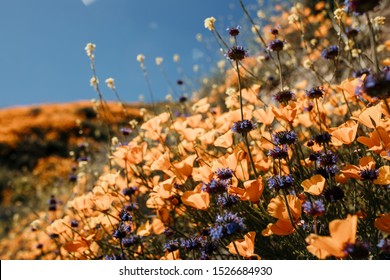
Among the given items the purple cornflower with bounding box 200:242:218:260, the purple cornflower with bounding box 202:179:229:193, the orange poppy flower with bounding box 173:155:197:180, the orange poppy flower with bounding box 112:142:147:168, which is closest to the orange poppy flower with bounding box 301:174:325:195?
the purple cornflower with bounding box 202:179:229:193

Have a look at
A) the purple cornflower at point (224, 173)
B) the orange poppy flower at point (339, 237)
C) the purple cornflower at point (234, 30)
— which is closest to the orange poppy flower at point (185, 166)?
the purple cornflower at point (224, 173)

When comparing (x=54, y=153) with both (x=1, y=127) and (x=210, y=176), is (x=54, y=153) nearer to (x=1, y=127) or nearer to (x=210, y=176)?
(x=1, y=127)

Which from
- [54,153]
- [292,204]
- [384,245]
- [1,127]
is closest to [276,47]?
[292,204]

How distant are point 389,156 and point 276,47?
865mm

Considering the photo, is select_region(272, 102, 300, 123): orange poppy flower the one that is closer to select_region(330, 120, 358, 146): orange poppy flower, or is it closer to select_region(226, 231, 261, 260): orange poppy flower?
select_region(330, 120, 358, 146): orange poppy flower

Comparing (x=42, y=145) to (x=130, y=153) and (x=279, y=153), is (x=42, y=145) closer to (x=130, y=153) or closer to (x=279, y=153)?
(x=130, y=153)

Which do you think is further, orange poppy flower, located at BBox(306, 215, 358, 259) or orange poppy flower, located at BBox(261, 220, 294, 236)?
orange poppy flower, located at BBox(261, 220, 294, 236)

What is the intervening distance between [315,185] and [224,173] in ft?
1.19

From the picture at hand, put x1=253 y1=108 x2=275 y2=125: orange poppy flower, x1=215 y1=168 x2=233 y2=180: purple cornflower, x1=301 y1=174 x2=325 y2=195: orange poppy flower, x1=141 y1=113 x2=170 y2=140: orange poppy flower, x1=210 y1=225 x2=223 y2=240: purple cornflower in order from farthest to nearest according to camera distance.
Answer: x1=141 y1=113 x2=170 y2=140: orange poppy flower, x1=253 y1=108 x2=275 y2=125: orange poppy flower, x1=215 y1=168 x2=233 y2=180: purple cornflower, x1=301 y1=174 x2=325 y2=195: orange poppy flower, x1=210 y1=225 x2=223 y2=240: purple cornflower

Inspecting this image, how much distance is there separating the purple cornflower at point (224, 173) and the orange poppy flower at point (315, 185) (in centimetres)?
31

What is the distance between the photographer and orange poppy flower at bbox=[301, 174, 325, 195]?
1166 mm

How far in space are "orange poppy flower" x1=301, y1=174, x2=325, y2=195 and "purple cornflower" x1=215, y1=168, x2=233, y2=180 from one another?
307 mm

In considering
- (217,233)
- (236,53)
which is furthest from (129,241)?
(236,53)

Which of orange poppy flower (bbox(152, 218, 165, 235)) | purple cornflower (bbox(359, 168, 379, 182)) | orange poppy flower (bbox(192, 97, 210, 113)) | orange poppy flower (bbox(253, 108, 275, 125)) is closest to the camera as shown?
purple cornflower (bbox(359, 168, 379, 182))
